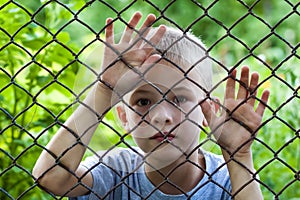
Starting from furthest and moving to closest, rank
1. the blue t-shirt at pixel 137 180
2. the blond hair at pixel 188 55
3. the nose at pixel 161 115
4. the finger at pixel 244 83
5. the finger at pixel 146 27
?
the blue t-shirt at pixel 137 180 → the blond hair at pixel 188 55 → the nose at pixel 161 115 → the finger at pixel 244 83 → the finger at pixel 146 27

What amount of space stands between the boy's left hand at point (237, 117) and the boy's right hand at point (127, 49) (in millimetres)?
197

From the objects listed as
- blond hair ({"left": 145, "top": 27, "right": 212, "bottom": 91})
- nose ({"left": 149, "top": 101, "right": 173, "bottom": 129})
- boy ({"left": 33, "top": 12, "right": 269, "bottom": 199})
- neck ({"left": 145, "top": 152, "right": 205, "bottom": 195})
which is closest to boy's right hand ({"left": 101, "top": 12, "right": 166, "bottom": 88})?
boy ({"left": 33, "top": 12, "right": 269, "bottom": 199})

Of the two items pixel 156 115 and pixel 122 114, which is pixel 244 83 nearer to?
pixel 156 115

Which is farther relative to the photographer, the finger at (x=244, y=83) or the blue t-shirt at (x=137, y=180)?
the blue t-shirt at (x=137, y=180)

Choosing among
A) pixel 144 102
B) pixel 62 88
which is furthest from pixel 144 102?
pixel 62 88

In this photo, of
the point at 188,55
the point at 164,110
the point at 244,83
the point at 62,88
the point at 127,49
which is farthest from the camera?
the point at 62,88

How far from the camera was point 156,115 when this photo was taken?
1.67 metres

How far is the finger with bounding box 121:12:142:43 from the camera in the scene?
1491 millimetres

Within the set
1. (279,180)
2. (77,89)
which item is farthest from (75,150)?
(279,180)

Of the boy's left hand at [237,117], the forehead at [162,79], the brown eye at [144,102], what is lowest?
the boy's left hand at [237,117]

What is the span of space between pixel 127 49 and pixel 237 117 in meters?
0.34

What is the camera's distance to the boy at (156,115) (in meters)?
1.52

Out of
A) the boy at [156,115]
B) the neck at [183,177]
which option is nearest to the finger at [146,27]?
the boy at [156,115]

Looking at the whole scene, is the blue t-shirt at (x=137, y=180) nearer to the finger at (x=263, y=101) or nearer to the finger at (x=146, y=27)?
the finger at (x=263, y=101)
